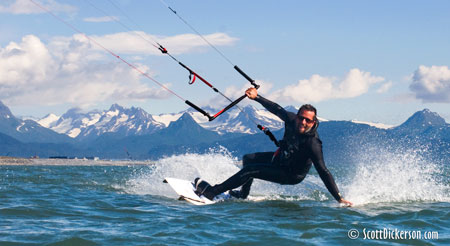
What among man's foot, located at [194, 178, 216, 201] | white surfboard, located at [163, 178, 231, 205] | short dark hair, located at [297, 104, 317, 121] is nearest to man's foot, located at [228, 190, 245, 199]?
white surfboard, located at [163, 178, 231, 205]

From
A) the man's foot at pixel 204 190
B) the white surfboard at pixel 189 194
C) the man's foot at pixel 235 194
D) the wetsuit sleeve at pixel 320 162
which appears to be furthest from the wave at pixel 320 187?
the wetsuit sleeve at pixel 320 162

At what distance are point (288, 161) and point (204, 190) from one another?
2.65 meters

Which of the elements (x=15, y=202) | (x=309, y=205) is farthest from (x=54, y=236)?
(x=309, y=205)

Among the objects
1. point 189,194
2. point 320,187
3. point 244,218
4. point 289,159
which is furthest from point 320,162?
point 320,187

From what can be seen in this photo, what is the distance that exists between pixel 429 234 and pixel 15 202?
1079 centimetres

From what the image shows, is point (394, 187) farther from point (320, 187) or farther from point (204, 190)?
point (204, 190)

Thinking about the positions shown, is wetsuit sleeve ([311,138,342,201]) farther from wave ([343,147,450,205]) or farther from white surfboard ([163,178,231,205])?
white surfboard ([163,178,231,205])

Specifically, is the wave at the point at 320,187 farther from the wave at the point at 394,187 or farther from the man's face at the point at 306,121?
the man's face at the point at 306,121

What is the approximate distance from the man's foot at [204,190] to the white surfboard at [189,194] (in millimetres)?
106

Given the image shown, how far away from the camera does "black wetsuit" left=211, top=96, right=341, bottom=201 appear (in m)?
13.9

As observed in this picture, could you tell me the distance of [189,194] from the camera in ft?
51.0

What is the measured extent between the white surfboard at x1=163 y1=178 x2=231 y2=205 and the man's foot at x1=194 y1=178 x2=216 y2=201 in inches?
4.2

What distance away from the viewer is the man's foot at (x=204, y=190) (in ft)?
51.0

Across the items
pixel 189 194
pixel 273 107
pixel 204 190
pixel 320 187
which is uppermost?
pixel 273 107
